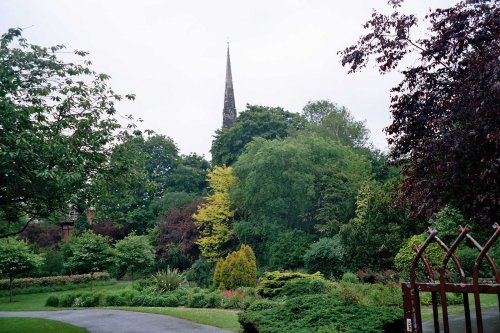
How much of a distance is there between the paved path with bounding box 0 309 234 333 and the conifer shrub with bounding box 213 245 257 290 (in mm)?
5926

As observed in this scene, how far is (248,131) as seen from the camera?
47.5 meters

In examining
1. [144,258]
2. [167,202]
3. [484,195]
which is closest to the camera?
[484,195]

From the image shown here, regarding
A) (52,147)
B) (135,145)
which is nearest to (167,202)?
(135,145)

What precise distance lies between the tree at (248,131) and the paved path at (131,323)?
3006cm

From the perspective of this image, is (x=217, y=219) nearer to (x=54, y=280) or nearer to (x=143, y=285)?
(x=143, y=285)

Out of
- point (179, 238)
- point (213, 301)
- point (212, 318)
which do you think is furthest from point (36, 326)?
point (179, 238)

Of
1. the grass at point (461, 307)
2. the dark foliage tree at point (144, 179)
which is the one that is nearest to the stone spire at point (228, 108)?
the dark foliage tree at point (144, 179)

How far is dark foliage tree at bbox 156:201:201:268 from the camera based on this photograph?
38500 millimetres

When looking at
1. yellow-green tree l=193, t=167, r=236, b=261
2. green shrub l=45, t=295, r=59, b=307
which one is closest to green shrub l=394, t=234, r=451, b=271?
yellow-green tree l=193, t=167, r=236, b=261

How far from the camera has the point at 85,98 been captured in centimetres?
1270

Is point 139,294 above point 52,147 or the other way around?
the other way around

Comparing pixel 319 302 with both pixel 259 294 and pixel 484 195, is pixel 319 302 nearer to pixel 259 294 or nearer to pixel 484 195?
pixel 484 195

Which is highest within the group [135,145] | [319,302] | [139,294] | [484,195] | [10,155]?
[135,145]

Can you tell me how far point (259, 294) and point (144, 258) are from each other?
16278 mm
